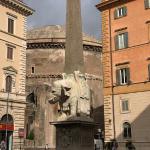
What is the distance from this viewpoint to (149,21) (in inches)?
950

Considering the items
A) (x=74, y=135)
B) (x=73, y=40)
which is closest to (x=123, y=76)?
(x=73, y=40)

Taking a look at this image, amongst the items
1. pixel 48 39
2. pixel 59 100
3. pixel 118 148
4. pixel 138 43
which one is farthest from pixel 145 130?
pixel 48 39

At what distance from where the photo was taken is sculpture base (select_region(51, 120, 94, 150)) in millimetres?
8922

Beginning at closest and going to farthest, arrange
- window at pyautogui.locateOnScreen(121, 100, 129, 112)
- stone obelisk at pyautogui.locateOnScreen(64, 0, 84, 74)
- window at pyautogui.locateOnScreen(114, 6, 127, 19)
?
stone obelisk at pyautogui.locateOnScreen(64, 0, 84, 74) → window at pyautogui.locateOnScreen(121, 100, 129, 112) → window at pyautogui.locateOnScreen(114, 6, 127, 19)

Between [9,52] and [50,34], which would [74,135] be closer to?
[9,52]

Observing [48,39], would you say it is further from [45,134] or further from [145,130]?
[145,130]

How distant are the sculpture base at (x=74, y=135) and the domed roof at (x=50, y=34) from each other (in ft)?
111

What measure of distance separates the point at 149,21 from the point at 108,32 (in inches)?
139

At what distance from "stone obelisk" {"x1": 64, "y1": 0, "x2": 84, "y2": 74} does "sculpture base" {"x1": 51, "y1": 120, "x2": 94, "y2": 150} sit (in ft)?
5.03

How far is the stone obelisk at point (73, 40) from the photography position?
32.9 ft

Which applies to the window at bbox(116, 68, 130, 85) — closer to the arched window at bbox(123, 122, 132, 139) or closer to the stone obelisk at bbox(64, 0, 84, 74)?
the arched window at bbox(123, 122, 132, 139)

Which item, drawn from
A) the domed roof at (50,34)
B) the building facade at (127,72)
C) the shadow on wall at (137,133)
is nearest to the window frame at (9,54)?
the building facade at (127,72)

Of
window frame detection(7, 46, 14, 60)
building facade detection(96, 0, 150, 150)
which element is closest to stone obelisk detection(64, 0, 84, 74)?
building facade detection(96, 0, 150, 150)

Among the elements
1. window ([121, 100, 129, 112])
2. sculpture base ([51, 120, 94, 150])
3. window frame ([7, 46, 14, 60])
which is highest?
window frame ([7, 46, 14, 60])
